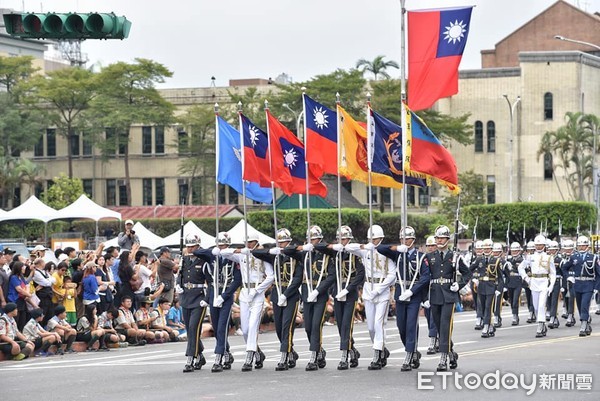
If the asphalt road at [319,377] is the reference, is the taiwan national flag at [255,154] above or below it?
above

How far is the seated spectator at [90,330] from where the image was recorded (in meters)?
23.8

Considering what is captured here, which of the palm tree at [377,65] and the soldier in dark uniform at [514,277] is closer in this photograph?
the soldier in dark uniform at [514,277]

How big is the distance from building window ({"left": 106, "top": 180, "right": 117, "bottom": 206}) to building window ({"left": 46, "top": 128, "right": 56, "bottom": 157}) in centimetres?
421

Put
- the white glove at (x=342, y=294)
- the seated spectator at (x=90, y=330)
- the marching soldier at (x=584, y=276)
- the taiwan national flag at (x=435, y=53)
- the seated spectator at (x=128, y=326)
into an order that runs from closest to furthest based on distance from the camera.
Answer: the white glove at (x=342, y=294)
the taiwan national flag at (x=435, y=53)
the seated spectator at (x=90, y=330)
the seated spectator at (x=128, y=326)
the marching soldier at (x=584, y=276)

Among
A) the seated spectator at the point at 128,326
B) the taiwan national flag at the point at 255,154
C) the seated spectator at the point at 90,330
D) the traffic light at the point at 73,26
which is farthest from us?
the seated spectator at the point at 128,326

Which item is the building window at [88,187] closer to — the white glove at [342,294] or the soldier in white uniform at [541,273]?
the soldier in white uniform at [541,273]

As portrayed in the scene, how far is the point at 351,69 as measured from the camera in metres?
76.8

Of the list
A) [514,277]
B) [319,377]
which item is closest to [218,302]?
[319,377]

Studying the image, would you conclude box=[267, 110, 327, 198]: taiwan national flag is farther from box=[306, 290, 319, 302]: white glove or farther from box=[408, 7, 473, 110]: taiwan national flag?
box=[306, 290, 319, 302]: white glove

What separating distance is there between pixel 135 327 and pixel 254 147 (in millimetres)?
5987

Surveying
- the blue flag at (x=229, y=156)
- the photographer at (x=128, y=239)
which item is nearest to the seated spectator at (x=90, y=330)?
the blue flag at (x=229, y=156)

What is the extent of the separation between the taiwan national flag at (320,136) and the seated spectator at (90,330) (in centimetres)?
557

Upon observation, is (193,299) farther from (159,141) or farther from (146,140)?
(146,140)

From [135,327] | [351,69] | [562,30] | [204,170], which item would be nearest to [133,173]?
[204,170]
